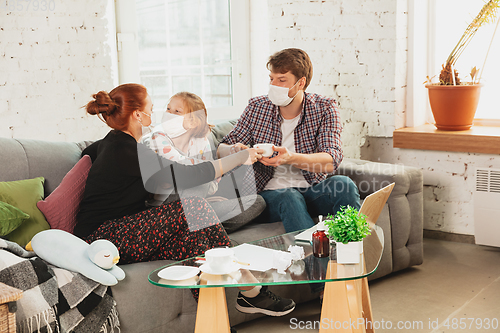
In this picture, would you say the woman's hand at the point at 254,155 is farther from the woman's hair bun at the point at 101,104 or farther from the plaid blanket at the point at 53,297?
the plaid blanket at the point at 53,297

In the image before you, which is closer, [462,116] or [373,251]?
[373,251]

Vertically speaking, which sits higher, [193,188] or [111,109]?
[111,109]

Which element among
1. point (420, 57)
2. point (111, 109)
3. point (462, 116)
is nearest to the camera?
point (111, 109)

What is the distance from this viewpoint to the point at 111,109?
1794 millimetres

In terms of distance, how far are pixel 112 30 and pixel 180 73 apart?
1.71 feet

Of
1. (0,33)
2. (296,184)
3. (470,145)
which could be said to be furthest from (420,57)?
(0,33)

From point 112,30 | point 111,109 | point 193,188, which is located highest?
point 112,30

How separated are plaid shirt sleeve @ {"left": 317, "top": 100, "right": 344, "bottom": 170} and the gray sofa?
0.72ft

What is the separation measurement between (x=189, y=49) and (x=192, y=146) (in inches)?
55.4

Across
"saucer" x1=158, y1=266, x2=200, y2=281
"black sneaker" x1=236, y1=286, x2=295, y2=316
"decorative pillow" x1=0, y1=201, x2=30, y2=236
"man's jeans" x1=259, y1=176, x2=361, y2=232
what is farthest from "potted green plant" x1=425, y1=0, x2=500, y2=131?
"decorative pillow" x1=0, y1=201, x2=30, y2=236

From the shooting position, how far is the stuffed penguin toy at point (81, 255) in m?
1.49

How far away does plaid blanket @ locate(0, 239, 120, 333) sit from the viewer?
137 centimetres

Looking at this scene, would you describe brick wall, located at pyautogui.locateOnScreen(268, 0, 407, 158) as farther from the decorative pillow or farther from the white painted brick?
the decorative pillow

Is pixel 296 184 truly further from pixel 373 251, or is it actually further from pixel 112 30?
pixel 112 30
